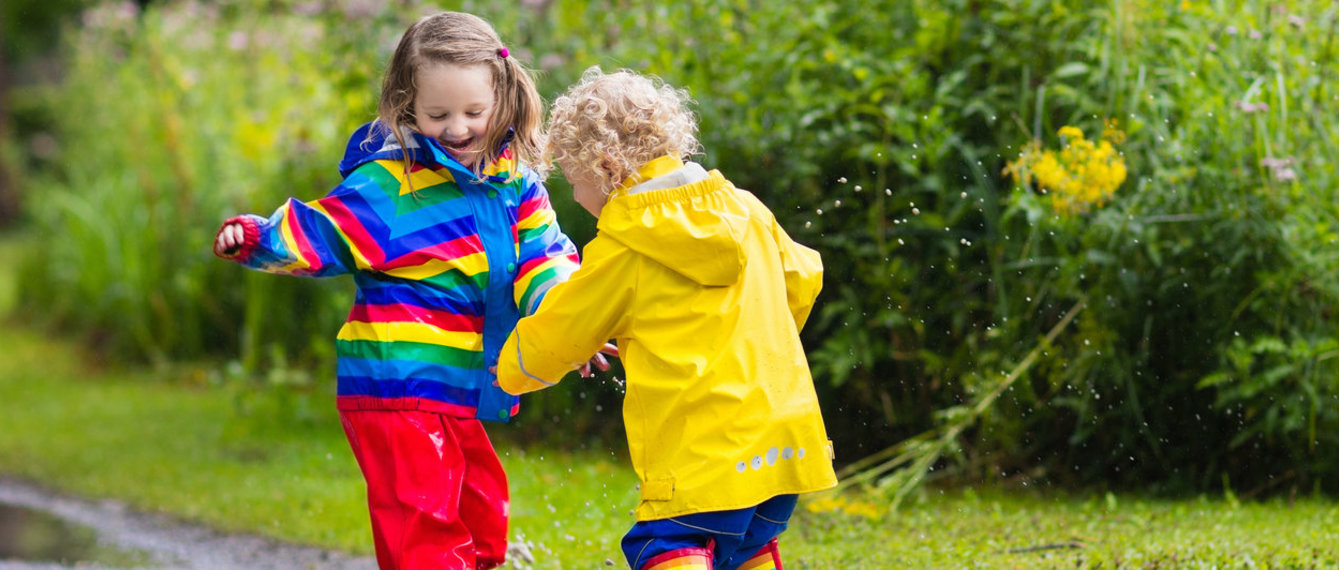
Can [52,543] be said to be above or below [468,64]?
below

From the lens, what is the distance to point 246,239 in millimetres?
2723

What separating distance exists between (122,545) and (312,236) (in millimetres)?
2737

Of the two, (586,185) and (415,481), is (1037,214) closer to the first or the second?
(586,185)

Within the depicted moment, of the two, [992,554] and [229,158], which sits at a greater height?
[229,158]

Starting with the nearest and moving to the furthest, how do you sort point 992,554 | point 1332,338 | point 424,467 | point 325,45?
point 424,467 < point 992,554 < point 1332,338 < point 325,45

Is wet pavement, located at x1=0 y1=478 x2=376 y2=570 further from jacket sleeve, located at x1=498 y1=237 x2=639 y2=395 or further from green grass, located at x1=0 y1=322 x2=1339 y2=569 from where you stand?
jacket sleeve, located at x1=498 y1=237 x2=639 y2=395

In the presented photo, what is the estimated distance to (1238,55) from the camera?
4.53 m

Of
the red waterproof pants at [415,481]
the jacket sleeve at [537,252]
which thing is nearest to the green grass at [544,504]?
the red waterproof pants at [415,481]

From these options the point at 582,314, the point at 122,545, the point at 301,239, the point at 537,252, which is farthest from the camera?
the point at 122,545

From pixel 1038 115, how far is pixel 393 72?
94.4 inches

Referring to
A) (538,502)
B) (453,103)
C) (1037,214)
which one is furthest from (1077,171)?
(453,103)

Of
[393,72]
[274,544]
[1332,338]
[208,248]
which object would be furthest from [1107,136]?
[208,248]

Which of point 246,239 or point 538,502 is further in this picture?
point 538,502

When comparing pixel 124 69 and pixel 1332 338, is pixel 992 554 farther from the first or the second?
pixel 124 69
